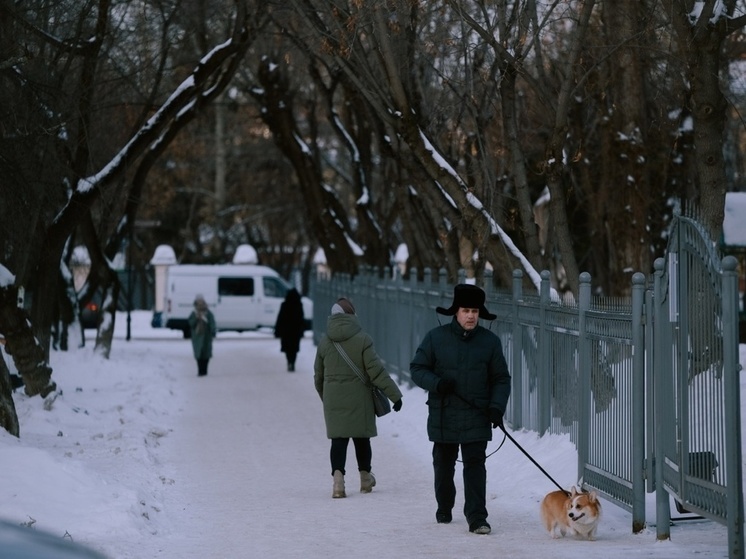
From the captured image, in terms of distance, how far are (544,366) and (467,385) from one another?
4339mm

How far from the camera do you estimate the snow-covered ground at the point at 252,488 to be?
388 inches

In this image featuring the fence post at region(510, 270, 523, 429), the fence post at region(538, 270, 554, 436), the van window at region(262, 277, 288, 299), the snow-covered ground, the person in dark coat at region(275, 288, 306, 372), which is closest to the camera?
the snow-covered ground

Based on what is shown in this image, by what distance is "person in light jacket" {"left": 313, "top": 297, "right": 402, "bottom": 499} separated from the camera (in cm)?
1263

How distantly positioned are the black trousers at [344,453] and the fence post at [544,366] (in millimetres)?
2338

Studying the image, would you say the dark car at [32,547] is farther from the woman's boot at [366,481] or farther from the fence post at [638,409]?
the woman's boot at [366,481]

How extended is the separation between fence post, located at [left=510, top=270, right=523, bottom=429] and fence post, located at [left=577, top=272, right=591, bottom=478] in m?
3.75

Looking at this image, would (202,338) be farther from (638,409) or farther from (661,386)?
(661,386)

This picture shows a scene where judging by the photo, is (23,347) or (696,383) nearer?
(696,383)

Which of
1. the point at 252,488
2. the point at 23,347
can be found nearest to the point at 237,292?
the point at 23,347

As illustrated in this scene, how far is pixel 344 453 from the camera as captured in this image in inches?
500

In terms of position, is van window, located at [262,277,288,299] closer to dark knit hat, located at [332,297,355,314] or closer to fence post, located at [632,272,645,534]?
dark knit hat, located at [332,297,355,314]

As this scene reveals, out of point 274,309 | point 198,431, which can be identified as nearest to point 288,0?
point 198,431

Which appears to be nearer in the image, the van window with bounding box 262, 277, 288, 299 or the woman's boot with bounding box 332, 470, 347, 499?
the woman's boot with bounding box 332, 470, 347, 499

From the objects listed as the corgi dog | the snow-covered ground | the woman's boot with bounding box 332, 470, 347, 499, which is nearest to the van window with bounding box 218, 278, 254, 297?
the snow-covered ground
